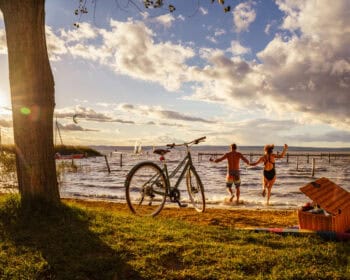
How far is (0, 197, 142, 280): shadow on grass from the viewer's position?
4.18 m

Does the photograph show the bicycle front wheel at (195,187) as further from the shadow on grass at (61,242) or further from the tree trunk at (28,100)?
the tree trunk at (28,100)

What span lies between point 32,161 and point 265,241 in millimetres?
4566

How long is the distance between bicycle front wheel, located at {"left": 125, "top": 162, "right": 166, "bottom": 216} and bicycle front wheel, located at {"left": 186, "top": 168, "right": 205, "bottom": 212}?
94 centimetres

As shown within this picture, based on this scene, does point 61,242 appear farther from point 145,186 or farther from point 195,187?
point 195,187

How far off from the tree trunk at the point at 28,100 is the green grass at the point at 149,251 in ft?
1.94

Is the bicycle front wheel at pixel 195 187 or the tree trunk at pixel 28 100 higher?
the tree trunk at pixel 28 100

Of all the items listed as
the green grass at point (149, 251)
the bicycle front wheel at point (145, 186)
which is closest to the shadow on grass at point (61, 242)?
the green grass at point (149, 251)

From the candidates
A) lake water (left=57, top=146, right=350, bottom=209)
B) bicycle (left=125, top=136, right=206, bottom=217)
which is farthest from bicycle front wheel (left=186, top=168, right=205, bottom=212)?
lake water (left=57, top=146, right=350, bottom=209)

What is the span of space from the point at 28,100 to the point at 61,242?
3043mm

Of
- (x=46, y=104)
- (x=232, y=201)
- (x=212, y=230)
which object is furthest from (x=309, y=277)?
(x=232, y=201)

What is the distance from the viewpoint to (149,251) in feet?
16.0

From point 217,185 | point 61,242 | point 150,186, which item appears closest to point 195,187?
point 150,186

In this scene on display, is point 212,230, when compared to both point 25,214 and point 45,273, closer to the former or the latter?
point 45,273

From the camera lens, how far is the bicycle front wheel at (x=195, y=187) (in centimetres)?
853
